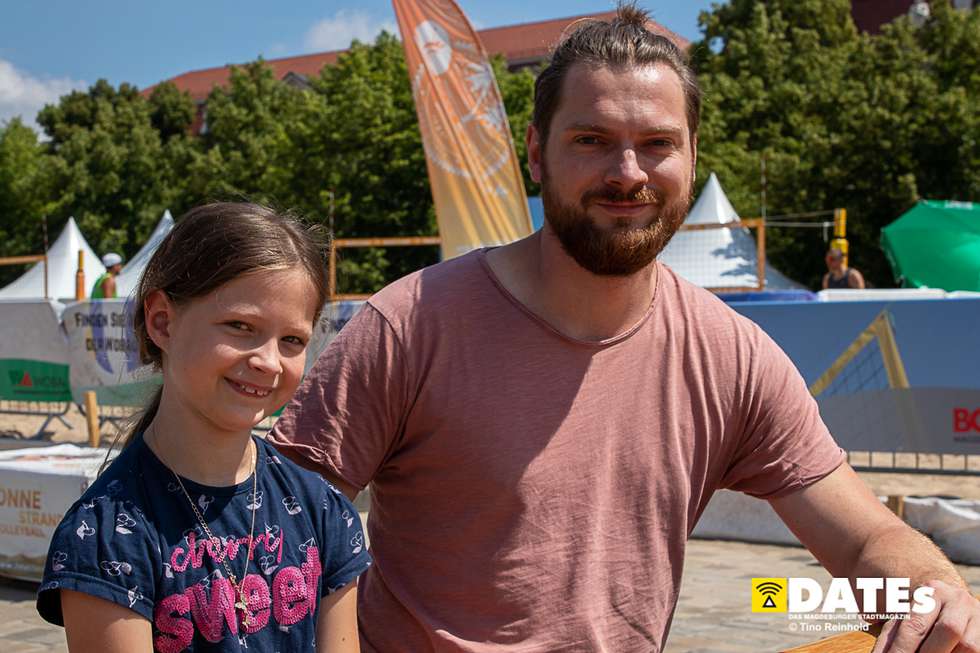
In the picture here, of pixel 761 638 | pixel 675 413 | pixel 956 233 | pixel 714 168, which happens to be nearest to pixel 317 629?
pixel 675 413

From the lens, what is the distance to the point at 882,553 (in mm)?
2205

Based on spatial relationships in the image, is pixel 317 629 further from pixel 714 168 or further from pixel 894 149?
pixel 714 168

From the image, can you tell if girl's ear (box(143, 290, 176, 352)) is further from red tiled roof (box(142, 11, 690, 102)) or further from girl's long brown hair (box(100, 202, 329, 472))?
red tiled roof (box(142, 11, 690, 102))

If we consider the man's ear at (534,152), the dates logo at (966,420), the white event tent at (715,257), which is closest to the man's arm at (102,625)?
the man's ear at (534,152)

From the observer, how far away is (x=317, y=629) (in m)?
1.83

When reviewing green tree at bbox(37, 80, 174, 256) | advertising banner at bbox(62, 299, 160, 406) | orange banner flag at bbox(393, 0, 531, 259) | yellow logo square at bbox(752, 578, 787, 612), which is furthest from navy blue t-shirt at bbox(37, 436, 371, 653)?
green tree at bbox(37, 80, 174, 256)

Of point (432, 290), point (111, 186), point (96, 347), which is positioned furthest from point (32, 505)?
point (111, 186)

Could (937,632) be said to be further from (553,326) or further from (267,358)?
(267,358)

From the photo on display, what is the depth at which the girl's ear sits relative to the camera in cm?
179

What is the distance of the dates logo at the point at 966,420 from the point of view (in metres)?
7.92

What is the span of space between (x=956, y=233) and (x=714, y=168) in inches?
846

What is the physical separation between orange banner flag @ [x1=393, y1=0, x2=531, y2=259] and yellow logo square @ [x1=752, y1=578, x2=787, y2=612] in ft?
29.5

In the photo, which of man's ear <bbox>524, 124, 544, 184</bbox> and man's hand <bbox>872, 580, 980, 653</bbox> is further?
man's ear <bbox>524, 124, 544, 184</bbox>

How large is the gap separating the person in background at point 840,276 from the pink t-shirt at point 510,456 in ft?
35.4
